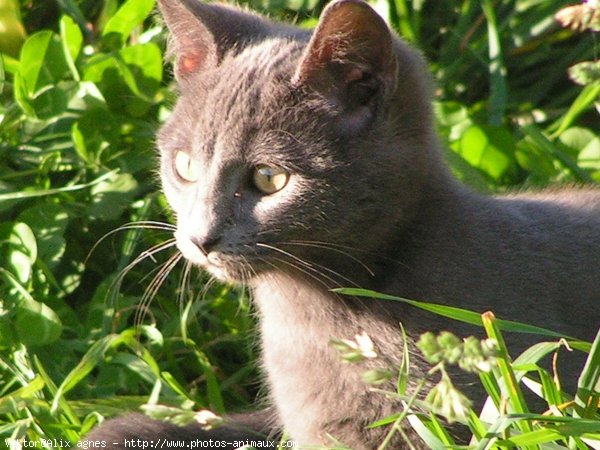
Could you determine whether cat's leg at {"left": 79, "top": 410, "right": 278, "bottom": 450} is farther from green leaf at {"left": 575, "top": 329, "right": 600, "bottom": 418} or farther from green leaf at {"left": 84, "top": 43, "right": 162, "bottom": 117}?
green leaf at {"left": 84, "top": 43, "right": 162, "bottom": 117}

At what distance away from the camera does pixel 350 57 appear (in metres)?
2.03

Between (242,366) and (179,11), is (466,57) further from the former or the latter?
(179,11)

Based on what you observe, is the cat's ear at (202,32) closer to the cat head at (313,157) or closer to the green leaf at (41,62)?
the cat head at (313,157)

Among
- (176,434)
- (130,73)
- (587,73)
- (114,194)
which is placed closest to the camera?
(587,73)

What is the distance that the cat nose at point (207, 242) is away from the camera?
6.54ft

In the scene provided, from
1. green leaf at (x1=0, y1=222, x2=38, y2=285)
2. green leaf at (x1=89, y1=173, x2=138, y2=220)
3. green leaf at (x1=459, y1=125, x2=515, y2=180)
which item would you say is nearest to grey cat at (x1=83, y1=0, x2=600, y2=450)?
green leaf at (x1=0, y1=222, x2=38, y2=285)

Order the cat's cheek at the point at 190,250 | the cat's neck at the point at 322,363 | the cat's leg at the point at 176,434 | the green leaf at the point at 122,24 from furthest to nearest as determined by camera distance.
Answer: the green leaf at the point at 122,24, the cat's leg at the point at 176,434, the cat's neck at the point at 322,363, the cat's cheek at the point at 190,250

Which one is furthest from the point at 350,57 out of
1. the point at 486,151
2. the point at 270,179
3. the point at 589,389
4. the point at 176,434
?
the point at 486,151

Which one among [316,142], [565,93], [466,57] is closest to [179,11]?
[316,142]

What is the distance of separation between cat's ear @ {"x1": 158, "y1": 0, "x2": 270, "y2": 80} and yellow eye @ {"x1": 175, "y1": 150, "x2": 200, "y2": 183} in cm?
21

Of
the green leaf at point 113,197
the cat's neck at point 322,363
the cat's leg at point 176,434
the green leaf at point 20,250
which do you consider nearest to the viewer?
the cat's neck at point 322,363

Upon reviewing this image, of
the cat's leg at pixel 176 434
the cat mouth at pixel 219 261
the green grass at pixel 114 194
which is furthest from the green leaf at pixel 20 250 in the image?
the cat mouth at pixel 219 261

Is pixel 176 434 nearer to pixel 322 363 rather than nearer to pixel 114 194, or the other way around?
pixel 322 363

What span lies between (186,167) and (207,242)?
264mm
